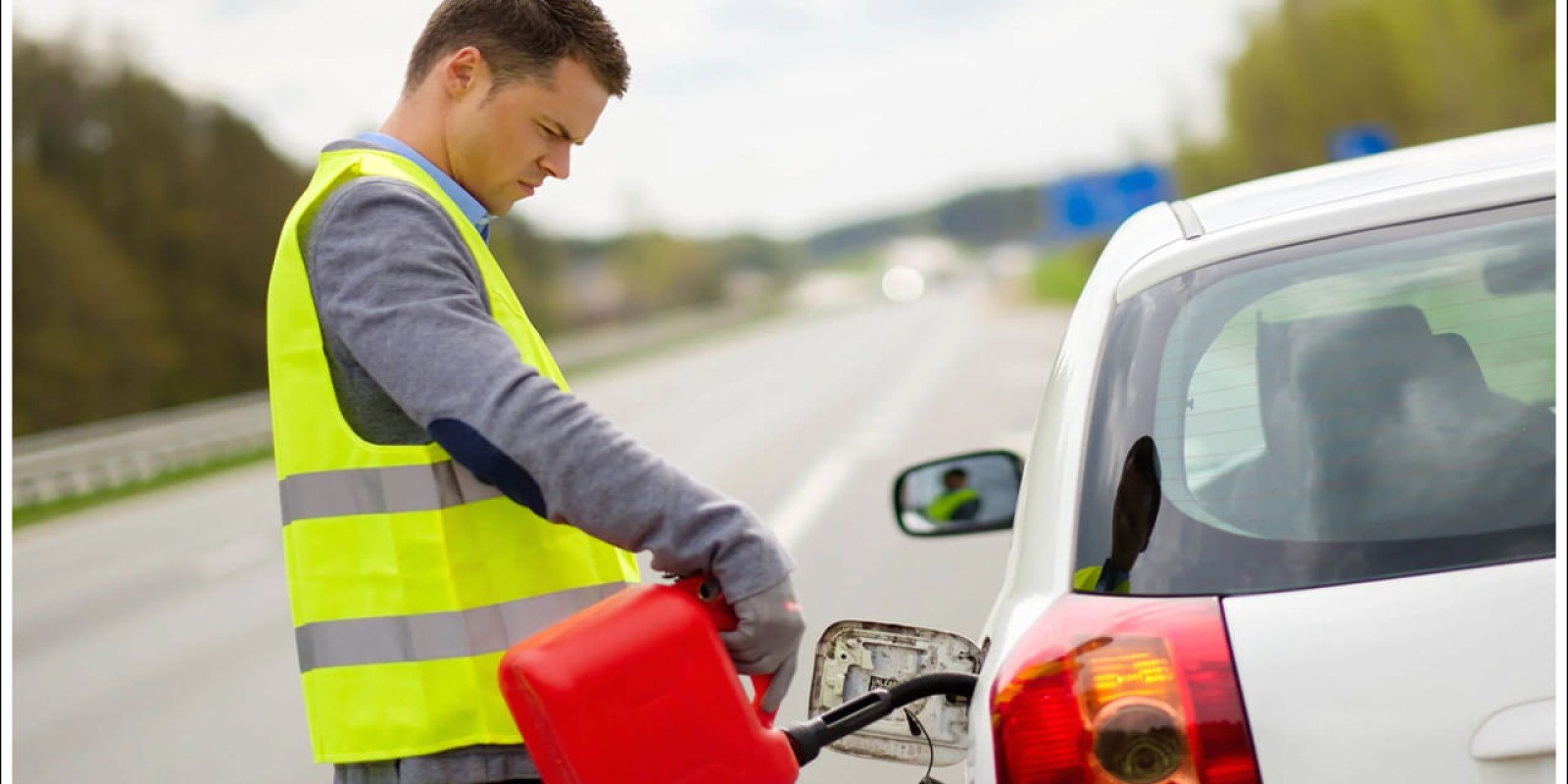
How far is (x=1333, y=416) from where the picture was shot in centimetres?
232

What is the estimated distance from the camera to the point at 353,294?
208 cm

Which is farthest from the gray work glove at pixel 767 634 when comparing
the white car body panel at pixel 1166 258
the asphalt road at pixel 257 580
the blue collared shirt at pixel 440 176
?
the asphalt road at pixel 257 580

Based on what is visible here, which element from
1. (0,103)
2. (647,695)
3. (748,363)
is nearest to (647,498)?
(647,695)

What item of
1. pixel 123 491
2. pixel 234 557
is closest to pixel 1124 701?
pixel 234 557

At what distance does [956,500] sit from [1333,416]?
151 cm

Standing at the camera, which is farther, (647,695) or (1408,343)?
(1408,343)

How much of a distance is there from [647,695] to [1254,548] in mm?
713

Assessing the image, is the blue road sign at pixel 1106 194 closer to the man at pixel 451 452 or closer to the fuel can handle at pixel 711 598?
the man at pixel 451 452

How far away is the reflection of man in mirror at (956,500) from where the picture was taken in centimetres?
377

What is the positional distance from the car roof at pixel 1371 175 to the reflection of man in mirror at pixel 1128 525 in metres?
0.51

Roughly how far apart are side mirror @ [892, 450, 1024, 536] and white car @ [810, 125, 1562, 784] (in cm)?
97

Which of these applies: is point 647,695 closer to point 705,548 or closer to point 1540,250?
point 705,548

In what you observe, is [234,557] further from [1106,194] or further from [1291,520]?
[1106,194]

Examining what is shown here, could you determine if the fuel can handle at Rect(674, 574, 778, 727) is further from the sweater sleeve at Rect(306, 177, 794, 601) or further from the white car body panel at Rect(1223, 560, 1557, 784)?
the white car body panel at Rect(1223, 560, 1557, 784)
